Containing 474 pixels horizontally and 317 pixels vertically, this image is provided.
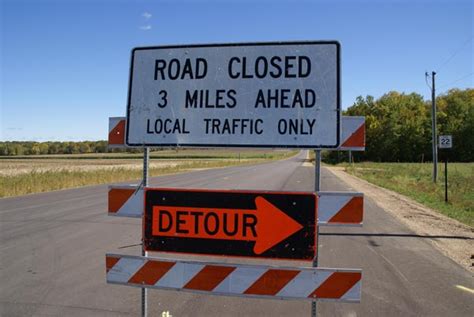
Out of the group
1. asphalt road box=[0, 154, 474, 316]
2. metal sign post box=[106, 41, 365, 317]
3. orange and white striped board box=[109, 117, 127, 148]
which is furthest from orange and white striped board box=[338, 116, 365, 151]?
asphalt road box=[0, 154, 474, 316]

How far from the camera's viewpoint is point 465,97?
8981 centimetres

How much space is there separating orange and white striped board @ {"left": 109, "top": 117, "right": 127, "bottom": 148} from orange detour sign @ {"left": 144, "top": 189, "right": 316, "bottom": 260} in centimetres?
51

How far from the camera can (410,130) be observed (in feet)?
266

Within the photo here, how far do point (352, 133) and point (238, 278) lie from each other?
142cm

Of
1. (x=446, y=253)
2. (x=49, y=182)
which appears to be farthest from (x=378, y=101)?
(x=446, y=253)

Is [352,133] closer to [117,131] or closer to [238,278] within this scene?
[238,278]

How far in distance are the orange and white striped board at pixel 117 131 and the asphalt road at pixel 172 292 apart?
196cm

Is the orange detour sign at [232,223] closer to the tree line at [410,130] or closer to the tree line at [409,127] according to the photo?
the tree line at [409,127]

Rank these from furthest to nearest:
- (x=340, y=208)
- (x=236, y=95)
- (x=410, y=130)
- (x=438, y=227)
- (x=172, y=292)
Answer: (x=410, y=130) → (x=438, y=227) → (x=172, y=292) → (x=236, y=95) → (x=340, y=208)

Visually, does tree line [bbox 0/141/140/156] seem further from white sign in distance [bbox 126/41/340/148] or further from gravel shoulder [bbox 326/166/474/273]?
white sign in distance [bbox 126/41/340/148]

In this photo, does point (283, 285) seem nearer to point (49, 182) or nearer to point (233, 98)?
point (233, 98)

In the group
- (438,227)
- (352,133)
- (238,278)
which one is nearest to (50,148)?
(438,227)

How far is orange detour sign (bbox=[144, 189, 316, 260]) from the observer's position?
10.5 ft

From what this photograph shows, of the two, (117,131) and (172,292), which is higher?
(117,131)
